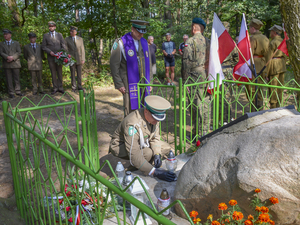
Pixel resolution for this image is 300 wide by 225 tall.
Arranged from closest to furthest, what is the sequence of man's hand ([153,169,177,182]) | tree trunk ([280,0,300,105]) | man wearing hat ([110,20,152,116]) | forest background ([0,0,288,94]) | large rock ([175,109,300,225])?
large rock ([175,109,300,225])
man's hand ([153,169,177,182])
tree trunk ([280,0,300,105])
man wearing hat ([110,20,152,116])
forest background ([0,0,288,94])

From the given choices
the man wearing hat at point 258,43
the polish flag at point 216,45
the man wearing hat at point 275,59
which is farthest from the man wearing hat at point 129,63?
the man wearing hat at point 275,59

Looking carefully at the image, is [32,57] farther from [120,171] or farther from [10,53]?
[120,171]

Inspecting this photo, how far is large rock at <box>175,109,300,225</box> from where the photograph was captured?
209 cm

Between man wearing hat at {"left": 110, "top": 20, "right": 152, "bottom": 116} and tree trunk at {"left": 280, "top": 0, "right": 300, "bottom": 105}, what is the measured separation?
233 centimetres

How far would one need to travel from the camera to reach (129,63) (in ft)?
15.7

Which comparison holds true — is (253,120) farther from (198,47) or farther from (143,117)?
(198,47)

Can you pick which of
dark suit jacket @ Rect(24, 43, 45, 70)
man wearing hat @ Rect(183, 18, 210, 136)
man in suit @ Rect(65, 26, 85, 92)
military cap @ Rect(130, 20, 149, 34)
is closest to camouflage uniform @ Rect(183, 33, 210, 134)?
man wearing hat @ Rect(183, 18, 210, 136)

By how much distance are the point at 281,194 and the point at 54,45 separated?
26.6 ft

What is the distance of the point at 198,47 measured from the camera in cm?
507

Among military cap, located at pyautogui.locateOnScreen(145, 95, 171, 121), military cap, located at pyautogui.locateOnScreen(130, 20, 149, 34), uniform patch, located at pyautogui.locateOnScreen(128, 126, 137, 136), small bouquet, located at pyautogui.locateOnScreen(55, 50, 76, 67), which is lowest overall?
uniform patch, located at pyautogui.locateOnScreen(128, 126, 137, 136)

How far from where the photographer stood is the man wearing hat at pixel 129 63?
15.5ft

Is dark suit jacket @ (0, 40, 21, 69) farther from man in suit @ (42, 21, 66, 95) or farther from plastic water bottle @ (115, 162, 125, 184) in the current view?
plastic water bottle @ (115, 162, 125, 184)

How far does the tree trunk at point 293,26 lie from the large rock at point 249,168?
234 cm

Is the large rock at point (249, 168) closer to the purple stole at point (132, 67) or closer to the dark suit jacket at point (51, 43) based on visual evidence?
the purple stole at point (132, 67)
